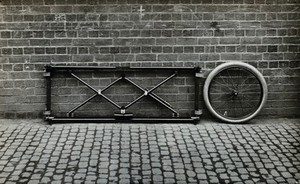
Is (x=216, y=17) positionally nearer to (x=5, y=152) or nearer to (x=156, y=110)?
(x=156, y=110)

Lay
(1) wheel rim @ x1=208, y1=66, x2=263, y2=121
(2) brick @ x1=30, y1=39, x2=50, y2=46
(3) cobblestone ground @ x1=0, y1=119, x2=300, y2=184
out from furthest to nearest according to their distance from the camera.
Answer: (1) wheel rim @ x1=208, y1=66, x2=263, y2=121 → (2) brick @ x1=30, y1=39, x2=50, y2=46 → (3) cobblestone ground @ x1=0, y1=119, x2=300, y2=184

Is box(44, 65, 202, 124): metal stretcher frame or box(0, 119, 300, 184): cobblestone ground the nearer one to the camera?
box(0, 119, 300, 184): cobblestone ground

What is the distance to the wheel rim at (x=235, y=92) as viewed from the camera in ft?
27.1

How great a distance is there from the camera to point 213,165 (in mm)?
6367

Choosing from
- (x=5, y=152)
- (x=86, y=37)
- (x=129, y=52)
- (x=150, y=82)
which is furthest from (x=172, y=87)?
(x=5, y=152)

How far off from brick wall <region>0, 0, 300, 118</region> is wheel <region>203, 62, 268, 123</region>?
238mm

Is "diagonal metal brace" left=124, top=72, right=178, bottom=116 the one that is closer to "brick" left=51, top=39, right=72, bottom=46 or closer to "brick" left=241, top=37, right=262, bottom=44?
"brick" left=51, top=39, right=72, bottom=46

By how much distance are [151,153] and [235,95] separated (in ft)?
7.15

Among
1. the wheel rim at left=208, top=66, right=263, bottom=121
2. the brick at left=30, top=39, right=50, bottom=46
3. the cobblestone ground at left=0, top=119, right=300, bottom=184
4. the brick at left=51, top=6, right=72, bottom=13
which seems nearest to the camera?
the cobblestone ground at left=0, top=119, right=300, bottom=184

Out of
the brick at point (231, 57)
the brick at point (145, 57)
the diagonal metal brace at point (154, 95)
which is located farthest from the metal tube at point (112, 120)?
the brick at point (231, 57)

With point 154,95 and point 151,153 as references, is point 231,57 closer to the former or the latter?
point 154,95

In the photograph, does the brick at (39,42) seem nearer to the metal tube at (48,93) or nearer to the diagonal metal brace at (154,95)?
the metal tube at (48,93)

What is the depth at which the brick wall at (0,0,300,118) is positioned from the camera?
7930mm

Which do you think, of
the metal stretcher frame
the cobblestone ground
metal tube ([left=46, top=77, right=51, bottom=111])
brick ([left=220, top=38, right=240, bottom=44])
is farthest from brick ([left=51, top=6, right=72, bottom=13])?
brick ([left=220, top=38, right=240, bottom=44])
